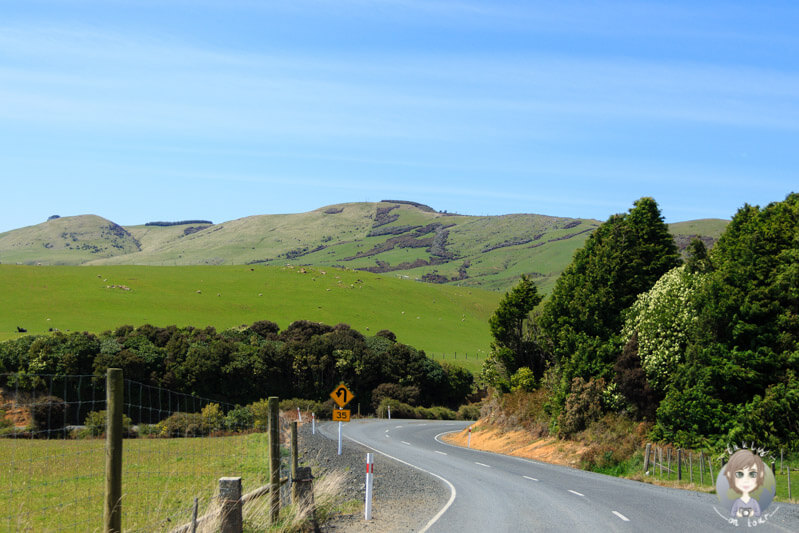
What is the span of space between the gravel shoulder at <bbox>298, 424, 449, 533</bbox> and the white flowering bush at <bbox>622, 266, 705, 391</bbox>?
13388 millimetres

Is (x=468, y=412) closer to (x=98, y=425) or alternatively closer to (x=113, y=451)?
(x=98, y=425)

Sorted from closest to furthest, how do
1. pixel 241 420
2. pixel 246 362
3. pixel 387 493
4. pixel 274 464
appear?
pixel 274 464, pixel 387 493, pixel 241 420, pixel 246 362

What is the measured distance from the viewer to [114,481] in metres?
8.20

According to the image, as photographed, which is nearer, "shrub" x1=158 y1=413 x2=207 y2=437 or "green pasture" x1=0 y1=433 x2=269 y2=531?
"green pasture" x1=0 y1=433 x2=269 y2=531

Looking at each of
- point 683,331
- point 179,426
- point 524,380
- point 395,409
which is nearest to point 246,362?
point 395,409

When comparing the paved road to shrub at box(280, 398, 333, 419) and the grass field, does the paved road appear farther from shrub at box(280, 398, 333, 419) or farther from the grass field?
the grass field

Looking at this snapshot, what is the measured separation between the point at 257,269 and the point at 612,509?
5833 inches

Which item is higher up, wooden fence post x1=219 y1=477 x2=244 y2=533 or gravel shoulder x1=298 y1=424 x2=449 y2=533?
wooden fence post x1=219 y1=477 x2=244 y2=533

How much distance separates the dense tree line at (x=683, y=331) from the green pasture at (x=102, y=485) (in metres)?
17.3

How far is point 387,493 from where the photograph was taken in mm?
20047

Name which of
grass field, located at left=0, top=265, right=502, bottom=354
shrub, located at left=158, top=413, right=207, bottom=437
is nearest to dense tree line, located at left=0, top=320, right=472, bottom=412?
grass field, located at left=0, top=265, right=502, bottom=354

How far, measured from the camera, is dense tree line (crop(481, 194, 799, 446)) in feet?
95.7

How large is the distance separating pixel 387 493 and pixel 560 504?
16.3 feet

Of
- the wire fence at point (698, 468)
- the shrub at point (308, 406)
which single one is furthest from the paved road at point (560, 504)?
the shrub at point (308, 406)
